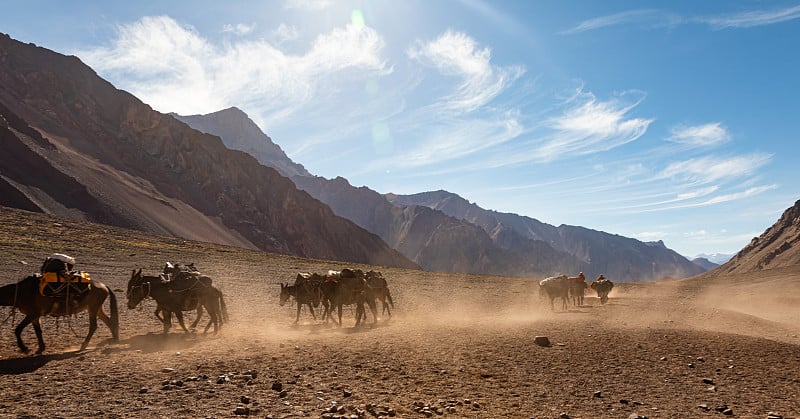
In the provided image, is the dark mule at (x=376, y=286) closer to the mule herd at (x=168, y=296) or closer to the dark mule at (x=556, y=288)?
the mule herd at (x=168, y=296)

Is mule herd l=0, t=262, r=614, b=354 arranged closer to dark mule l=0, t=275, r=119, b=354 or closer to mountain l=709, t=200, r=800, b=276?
dark mule l=0, t=275, r=119, b=354

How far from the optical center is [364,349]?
13.5 m

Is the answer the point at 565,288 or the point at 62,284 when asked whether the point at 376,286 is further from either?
the point at 565,288

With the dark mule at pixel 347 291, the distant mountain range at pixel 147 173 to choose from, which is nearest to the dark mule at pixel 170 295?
the dark mule at pixel 347 291

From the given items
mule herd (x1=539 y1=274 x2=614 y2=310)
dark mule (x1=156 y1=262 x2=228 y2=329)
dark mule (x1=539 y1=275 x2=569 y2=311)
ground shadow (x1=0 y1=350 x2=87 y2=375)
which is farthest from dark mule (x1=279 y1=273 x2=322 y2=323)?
dark mule (x1=539 y1=275 x2=569 y2=311)

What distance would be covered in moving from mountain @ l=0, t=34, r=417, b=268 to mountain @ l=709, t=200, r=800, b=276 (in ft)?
406

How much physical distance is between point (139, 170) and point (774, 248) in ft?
710

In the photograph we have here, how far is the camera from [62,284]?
43.4 feet

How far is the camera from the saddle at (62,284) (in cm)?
1297

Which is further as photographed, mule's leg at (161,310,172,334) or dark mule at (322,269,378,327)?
dark mule at (322,269,378,327)

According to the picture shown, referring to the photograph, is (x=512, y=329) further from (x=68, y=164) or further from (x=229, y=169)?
(x=229, y=169)

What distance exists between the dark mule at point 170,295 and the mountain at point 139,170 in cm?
10086

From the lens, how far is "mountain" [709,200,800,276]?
482 feet

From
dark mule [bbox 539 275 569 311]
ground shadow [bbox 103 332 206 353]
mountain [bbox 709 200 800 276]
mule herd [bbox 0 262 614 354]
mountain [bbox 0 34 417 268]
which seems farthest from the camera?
mountain [bbox 709 200 800 276]
